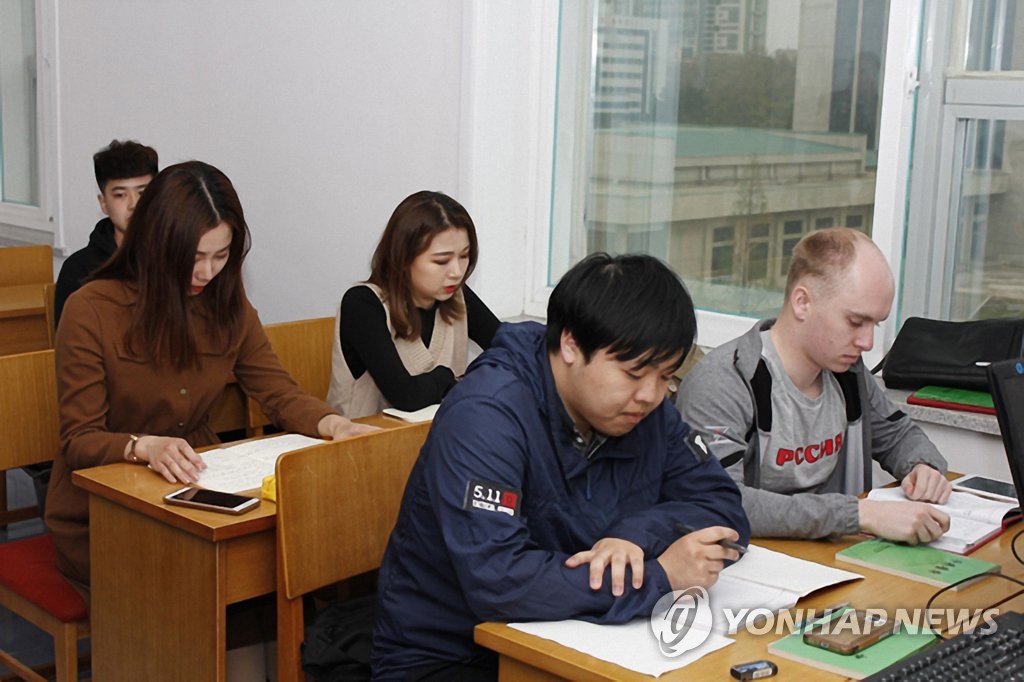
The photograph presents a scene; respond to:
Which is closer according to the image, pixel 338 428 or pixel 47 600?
pixel 47 600

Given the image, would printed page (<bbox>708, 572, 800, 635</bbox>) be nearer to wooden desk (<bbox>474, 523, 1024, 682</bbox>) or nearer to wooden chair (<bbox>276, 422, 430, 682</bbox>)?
wooden desk (<bbox>474, 523, 1024, 682</bbox>)

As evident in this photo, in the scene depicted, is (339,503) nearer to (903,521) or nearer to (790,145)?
(903,521)

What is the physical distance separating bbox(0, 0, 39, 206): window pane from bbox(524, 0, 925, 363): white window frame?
10.5ft

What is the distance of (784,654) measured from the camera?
1.59 m

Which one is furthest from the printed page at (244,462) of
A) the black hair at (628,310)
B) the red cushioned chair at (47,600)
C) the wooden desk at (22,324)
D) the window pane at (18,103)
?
the window pane at (18,103)

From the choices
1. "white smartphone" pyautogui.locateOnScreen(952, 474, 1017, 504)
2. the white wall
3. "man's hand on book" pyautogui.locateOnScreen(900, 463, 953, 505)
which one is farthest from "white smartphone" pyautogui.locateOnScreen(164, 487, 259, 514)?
the white wall

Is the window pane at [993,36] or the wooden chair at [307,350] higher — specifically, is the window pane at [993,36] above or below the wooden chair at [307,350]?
above

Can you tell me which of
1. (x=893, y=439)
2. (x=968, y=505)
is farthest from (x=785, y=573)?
(x=893, y=439)

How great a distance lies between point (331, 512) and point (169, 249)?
77 centimetres

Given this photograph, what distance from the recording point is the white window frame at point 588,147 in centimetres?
310

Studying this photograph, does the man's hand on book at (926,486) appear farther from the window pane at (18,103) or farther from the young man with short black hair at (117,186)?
the window pane at (18,103)

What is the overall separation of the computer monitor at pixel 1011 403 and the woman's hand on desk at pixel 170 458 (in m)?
1.46

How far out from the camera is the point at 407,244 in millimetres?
3152

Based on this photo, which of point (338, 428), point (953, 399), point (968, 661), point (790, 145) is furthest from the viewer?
point (790, 145)
